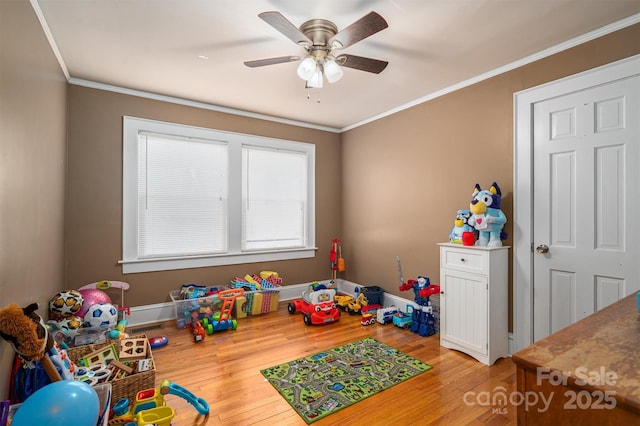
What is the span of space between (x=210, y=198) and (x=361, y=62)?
8.33 ft

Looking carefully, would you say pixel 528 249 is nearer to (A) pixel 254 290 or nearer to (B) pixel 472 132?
(B) pixel 472 132

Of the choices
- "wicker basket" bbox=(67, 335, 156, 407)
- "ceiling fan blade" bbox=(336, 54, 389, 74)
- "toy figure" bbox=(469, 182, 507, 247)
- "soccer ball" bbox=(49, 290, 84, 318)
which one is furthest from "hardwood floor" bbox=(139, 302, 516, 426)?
"ceiling fan blade" bbox=(336, 54, 389, 74)

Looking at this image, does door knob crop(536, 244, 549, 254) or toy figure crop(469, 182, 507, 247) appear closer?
door knob crop(536, 244, 549, 254)

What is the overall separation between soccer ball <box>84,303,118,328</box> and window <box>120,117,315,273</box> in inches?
33.9

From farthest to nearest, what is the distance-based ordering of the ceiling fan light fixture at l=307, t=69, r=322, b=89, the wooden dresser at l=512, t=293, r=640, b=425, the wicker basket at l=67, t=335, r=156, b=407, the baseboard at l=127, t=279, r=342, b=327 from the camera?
1. the baseboard at l=127, t=279, r=342, b=327
2. the ceiling fan light fixture at l=307, t=69, r=322, b=89
3. the wicker basket at l=67, t=335, r=156, b=407
4. the wooden dresser at l=512, t=293, r=640, b=425

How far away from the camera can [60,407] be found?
121cm

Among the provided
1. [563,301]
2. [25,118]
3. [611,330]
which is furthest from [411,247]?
[25,118]

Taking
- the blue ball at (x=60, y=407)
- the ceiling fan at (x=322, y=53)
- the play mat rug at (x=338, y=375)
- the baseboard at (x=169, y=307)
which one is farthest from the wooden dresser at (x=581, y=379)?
the baseboard at (x=169, y=307)

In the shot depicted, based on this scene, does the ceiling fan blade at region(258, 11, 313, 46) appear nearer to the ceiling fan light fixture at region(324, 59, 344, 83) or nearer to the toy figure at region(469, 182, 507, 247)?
the ceiling fan light fixture at region(324, 59, 344, 83)

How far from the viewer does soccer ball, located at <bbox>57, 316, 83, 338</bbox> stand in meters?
2.32

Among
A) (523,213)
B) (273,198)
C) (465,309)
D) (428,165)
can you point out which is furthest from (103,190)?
(523,213)

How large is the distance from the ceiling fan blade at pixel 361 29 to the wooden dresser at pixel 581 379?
1696mm

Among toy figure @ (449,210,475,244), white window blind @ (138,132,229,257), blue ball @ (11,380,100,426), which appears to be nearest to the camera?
blue ball @ (11,380,100,426)

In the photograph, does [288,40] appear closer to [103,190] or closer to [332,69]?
[332,69]
